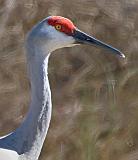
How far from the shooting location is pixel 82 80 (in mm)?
7980

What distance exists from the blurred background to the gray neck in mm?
2356

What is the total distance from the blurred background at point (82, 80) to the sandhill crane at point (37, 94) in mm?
2288

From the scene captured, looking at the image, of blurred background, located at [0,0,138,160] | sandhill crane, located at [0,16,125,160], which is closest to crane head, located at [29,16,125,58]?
sandhill crane, located at [0,16,125,160]

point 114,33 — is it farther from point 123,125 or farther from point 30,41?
point 30,41

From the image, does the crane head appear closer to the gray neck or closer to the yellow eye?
the yellow eye

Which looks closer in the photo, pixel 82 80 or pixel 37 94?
pixel 37 94

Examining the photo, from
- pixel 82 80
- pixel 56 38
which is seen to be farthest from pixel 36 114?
pixel 82 80

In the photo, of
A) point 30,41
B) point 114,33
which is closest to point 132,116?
point 114,33

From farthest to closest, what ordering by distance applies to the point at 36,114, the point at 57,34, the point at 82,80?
1. the point at 82,80
2. the point at 57,34
3. the point at 36,114

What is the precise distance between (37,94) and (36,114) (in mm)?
119

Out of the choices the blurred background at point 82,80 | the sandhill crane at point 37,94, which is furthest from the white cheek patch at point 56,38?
the blurred background at point 82,80

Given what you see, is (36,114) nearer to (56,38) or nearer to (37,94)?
(37,94)

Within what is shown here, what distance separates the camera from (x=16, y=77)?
25.9ft

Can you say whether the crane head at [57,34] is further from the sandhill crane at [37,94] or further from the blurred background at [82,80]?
the blurred background at [82,80]
